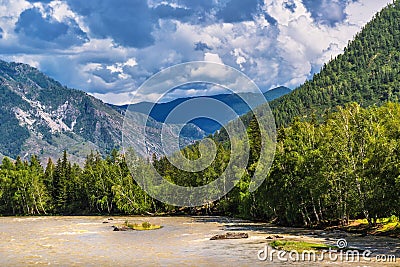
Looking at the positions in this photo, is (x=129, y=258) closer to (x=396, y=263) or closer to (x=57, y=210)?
(x=396, y=263)

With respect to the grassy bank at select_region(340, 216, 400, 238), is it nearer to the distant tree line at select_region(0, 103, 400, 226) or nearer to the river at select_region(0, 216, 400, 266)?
the distant tree line at select_region(0, 103, 400, 226)

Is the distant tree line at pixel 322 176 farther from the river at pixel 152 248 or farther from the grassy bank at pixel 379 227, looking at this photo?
the river at pixel 152 248

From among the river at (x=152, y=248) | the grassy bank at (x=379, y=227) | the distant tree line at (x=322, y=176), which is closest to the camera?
the river at (x=152, y=248)

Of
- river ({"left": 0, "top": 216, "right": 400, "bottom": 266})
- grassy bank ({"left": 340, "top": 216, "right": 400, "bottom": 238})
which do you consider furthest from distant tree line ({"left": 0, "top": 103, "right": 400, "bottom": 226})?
river ({"left": 0, "top": 216, "right": 400, "bottom": 266})

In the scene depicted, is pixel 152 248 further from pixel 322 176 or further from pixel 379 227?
pixel 379 227

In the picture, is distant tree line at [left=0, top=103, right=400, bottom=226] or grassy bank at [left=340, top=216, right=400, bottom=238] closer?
grassy bank at [left=340, top=216, right=400, bottom=238]

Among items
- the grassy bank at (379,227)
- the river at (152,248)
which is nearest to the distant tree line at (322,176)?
the grassy bank at (379,227)

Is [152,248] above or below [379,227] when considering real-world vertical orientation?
below

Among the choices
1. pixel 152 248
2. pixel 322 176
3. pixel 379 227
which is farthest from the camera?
pixel 322 176

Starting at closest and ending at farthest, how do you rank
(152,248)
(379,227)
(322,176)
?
(152,248) < (379,227) < (322,176)

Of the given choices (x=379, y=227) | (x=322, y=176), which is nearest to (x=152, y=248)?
(x=322, y=176)

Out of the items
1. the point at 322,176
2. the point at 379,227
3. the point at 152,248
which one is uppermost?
the point at 322,176

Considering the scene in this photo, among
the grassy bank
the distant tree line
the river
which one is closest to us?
the river

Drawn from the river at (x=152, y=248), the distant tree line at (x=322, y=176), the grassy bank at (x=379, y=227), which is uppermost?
the distant tree line at (x=322, y=176)
